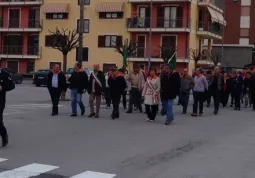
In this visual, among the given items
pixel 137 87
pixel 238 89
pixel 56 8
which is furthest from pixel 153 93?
pixel 56 8

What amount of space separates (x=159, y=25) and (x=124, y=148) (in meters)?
43.7

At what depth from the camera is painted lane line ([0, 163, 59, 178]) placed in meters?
7.50

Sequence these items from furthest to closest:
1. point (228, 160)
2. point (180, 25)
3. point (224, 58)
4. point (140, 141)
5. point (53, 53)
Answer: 1. point (224, 58)
2. point (53, 53)
3. point (180, 25)
4. point (140, 141)
5. point (228, 160)

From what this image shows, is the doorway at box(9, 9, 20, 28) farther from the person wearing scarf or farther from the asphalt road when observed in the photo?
the asphalt road

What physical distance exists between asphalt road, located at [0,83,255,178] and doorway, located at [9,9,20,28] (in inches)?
1715

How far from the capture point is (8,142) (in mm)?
10531

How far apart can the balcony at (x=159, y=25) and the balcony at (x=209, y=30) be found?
2.98 metres

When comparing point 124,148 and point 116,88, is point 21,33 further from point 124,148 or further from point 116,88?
point 124,148

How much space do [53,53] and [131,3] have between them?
10.6m

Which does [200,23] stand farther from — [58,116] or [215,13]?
[58,116]

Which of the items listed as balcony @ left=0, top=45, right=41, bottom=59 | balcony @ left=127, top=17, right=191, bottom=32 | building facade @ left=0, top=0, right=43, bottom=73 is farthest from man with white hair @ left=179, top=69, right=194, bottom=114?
building facade @ left=0, top=0, right=43, bottom=73

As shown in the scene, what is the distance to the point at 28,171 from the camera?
7.83 metres

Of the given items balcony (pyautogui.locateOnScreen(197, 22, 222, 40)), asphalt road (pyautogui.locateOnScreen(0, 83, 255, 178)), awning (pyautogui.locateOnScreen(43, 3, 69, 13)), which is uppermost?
awning (pyautogui.locateOnScreen(43, 3, 69, 13))

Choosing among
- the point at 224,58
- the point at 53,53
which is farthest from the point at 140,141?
the point at 224,58
